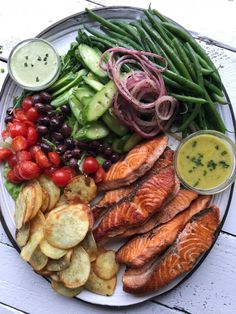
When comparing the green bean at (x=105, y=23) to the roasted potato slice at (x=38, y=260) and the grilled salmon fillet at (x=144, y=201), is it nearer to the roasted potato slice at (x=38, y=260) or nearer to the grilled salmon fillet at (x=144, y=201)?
the grilled salmon fillet at (x=144, y=201)

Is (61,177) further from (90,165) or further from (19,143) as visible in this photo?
(19,143)

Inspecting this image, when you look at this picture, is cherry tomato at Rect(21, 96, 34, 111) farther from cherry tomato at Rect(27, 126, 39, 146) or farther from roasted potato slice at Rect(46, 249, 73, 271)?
roasted potato slice at Rect(46, 249, 73, 271)

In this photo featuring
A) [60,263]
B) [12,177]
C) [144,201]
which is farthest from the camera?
[12,177]

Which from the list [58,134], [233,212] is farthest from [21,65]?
[233,212]

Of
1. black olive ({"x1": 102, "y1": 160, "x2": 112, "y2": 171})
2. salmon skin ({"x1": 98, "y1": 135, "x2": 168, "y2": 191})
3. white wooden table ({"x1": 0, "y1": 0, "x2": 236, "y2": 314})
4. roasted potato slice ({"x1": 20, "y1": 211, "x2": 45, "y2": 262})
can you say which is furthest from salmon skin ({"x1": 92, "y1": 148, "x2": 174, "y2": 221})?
white wooden table ({"x1": 0, "y1": 0, "x2": 236, "y2": 314})

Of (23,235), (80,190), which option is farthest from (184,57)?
(23,235)

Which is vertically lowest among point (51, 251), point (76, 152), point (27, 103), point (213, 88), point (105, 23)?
point (51, 251)

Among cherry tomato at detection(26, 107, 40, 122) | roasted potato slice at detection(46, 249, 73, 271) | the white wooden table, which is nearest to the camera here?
roasted potato slice at detection(46, 249, 73, 271)
